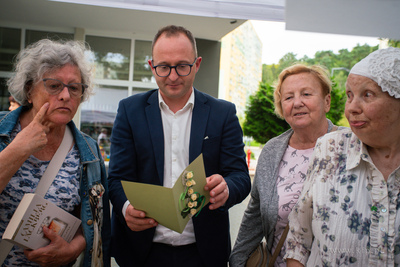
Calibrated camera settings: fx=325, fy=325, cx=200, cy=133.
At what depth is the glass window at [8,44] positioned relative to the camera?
37.6 ft

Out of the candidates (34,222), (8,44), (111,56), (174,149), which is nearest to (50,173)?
(34,222)

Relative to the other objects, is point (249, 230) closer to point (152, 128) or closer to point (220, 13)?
point (152, 128)

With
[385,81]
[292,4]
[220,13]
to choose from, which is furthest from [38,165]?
[385,81]

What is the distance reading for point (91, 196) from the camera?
2123mm

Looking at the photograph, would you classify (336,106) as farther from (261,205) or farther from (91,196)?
(91,196)

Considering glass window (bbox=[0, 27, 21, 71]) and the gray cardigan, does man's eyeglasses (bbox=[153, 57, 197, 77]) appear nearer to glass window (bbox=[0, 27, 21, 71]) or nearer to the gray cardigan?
the gray cardigan

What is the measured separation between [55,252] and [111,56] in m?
11.2

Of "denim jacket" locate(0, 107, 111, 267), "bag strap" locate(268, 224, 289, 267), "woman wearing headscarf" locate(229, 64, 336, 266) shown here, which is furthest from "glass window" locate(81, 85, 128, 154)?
"bag strap" locate(268, 224, 289, 267)

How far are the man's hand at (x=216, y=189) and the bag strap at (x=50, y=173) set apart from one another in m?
0.97

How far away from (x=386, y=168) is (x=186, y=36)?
53.0 inches

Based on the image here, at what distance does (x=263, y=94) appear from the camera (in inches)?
730

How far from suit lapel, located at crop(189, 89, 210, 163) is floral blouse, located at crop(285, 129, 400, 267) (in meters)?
0.70

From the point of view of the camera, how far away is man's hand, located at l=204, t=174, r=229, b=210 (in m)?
1.75


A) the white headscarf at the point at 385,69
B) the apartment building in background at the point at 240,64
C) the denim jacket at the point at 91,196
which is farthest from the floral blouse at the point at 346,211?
the apartment building in background at the point at 240,64
